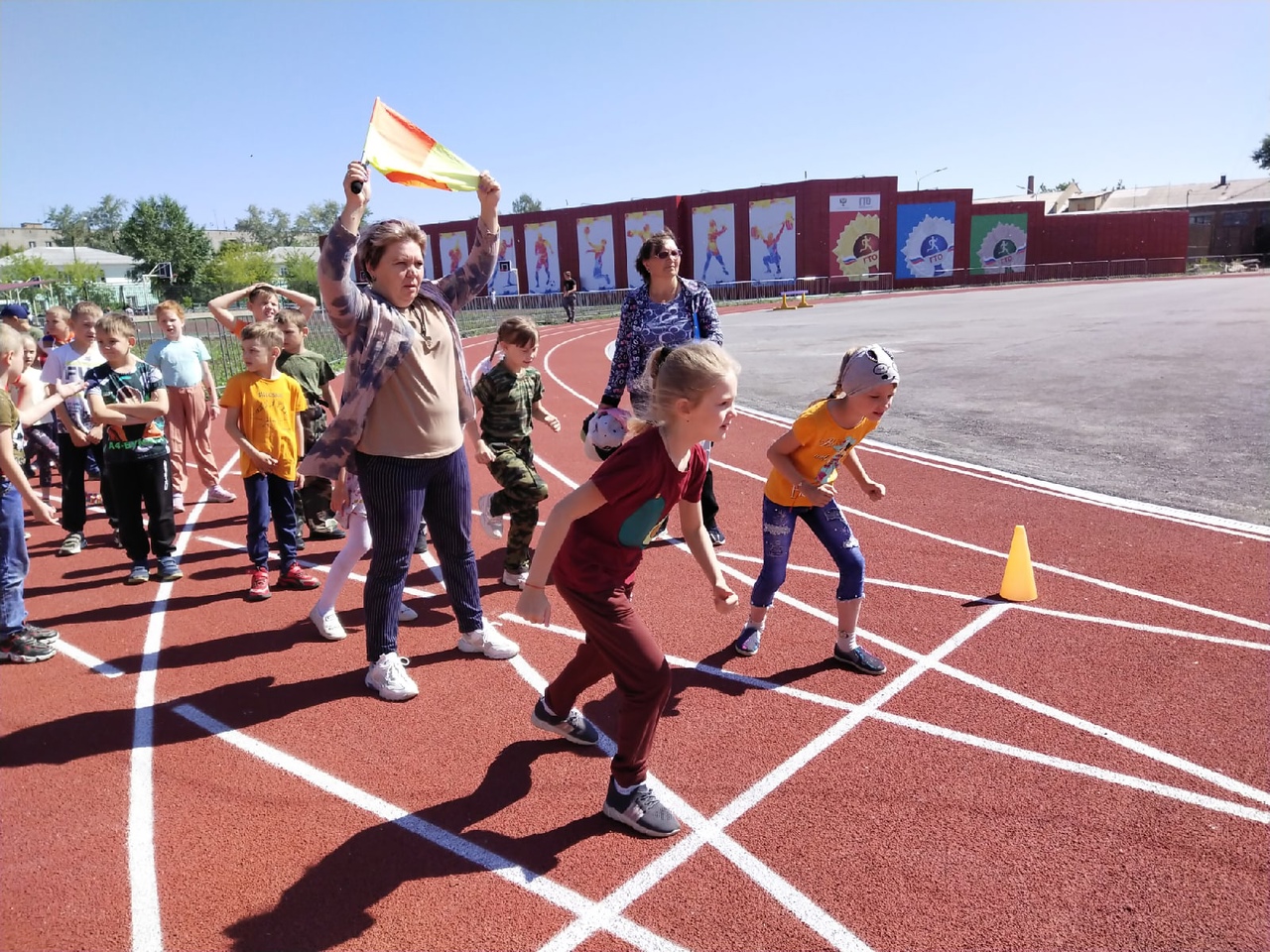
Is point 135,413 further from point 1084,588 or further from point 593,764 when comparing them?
point 1084,588

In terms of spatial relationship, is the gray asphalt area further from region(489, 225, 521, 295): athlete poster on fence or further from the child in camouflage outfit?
region(489, 225, 521, 295): athlete poster on fence

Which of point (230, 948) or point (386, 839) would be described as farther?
point (386, 839)

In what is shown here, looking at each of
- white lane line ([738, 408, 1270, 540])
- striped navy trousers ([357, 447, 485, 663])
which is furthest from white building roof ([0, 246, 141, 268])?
striped navy trousers ([357, 447, 485, 663])

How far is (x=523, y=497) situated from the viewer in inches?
225

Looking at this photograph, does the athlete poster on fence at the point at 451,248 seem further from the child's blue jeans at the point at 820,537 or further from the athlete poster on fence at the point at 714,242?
the child's blue jeans at the point at 820,537

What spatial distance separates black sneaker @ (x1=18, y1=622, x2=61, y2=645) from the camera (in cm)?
500

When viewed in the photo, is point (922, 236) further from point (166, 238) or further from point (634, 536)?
point (166, 238)

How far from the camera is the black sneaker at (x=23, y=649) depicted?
4.93 metres

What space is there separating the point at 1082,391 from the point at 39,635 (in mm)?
A: 12953

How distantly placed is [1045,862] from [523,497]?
3761mm

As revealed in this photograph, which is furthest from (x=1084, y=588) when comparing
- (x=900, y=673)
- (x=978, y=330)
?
(x=978, y=330)

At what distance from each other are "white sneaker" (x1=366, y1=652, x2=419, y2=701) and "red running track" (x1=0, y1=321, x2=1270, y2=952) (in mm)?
89

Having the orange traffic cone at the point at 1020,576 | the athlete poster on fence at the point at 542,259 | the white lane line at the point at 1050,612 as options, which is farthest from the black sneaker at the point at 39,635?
the athlete poster on fence at the point at 542,259

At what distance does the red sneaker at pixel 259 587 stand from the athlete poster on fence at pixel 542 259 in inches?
2082
